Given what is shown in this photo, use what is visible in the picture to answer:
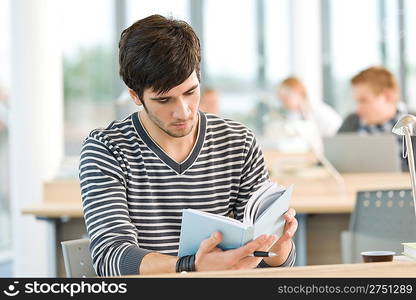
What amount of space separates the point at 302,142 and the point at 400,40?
14.4 feet

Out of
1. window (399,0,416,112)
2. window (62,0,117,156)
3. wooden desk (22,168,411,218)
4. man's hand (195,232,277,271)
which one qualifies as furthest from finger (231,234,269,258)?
window (399,0,416,112)

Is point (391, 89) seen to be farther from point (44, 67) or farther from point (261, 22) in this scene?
point (261, 22)

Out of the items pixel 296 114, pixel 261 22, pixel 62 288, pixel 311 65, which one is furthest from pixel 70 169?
pixel 261 22

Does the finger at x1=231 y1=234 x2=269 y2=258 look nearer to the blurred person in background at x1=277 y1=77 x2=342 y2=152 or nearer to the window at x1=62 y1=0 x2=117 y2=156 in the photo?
the blurred person in background at x1=277 y1=77 x2=342 y2=152

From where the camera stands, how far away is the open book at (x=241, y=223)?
1802mm

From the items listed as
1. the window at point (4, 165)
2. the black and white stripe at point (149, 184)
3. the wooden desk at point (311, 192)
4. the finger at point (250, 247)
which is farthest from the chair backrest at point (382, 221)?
the window at point (4, 165)

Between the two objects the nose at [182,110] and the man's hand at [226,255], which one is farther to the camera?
the nose at [182,110]

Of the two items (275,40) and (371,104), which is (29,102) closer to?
(371,104)

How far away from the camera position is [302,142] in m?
6.20

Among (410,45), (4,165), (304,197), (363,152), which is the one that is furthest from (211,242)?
(410,45)

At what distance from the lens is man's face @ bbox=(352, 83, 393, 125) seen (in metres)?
5.02

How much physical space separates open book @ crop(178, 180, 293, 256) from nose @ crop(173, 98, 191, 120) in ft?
0.90

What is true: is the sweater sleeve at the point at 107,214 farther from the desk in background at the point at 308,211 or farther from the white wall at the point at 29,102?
the white wall at the point at 29,102

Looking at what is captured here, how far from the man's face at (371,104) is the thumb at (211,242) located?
11.0 feet
